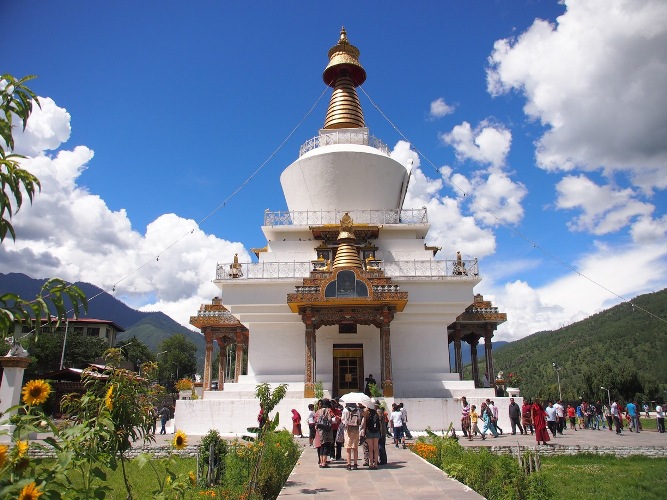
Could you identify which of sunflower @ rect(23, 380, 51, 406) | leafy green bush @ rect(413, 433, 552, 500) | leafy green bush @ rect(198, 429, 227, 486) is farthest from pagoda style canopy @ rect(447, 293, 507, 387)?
sunflower @ rect(23, 380, 51, 406)

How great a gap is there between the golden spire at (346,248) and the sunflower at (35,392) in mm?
16513

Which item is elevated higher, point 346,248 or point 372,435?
point 346,248

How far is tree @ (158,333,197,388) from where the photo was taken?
Answer: 2813 inches

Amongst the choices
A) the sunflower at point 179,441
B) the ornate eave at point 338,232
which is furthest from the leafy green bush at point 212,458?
the ornate eave at point 338,232

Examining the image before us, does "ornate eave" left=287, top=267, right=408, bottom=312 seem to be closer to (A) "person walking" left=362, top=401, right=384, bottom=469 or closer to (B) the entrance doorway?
(B) the entrance doorway

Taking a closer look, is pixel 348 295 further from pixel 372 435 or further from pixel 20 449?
pixel 20 449

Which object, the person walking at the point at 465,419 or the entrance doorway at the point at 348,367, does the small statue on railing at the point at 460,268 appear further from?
the person walking at the point at 465,419

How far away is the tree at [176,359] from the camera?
71.4 m

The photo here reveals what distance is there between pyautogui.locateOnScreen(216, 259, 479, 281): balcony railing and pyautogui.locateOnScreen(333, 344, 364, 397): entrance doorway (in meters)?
3.62

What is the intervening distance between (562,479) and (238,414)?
12.0 metres

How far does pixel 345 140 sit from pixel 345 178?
2.98 meters

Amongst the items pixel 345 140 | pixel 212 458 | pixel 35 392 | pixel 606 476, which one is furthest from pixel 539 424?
pixel 345 140

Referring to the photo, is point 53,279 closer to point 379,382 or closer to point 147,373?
point 147,373

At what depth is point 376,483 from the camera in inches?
324
